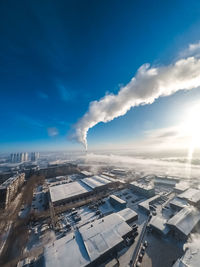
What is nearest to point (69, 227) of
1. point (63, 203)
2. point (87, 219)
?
point (87, 219)

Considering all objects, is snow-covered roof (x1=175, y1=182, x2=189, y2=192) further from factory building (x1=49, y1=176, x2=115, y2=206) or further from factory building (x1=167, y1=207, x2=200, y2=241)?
factory building (x1=49, y1=176, x2=115, y2=206)

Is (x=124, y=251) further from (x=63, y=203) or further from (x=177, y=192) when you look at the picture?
(x=177, y=192)

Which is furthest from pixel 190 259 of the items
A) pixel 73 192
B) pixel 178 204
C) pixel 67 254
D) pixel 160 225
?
pixel 73 192

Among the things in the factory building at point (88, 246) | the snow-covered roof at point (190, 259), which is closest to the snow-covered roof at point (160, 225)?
the snow-covered roof at point (190, 259)

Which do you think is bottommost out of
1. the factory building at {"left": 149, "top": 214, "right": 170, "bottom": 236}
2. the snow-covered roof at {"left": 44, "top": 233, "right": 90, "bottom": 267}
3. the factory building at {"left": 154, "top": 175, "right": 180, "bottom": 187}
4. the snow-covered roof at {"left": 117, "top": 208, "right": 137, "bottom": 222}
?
the factory building at {"left": 154, "top": 175, "right": 180, "bottom": 187}

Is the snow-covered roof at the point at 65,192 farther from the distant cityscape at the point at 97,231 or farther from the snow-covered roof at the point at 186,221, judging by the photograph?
the snow-covered roof at the point at 186,221

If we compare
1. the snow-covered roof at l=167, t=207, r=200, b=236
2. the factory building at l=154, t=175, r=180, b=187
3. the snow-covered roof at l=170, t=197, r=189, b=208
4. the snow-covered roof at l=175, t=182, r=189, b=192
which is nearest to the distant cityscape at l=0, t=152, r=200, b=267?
the snow-covered roof at l=167, t=207, r=200, b=236

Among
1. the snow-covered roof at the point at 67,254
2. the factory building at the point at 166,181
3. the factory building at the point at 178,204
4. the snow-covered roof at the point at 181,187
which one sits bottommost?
the factory building at the point at 166,181

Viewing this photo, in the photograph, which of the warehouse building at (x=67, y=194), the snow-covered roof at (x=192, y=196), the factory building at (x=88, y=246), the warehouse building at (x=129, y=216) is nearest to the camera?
the factory building at (x=88, y=246)
